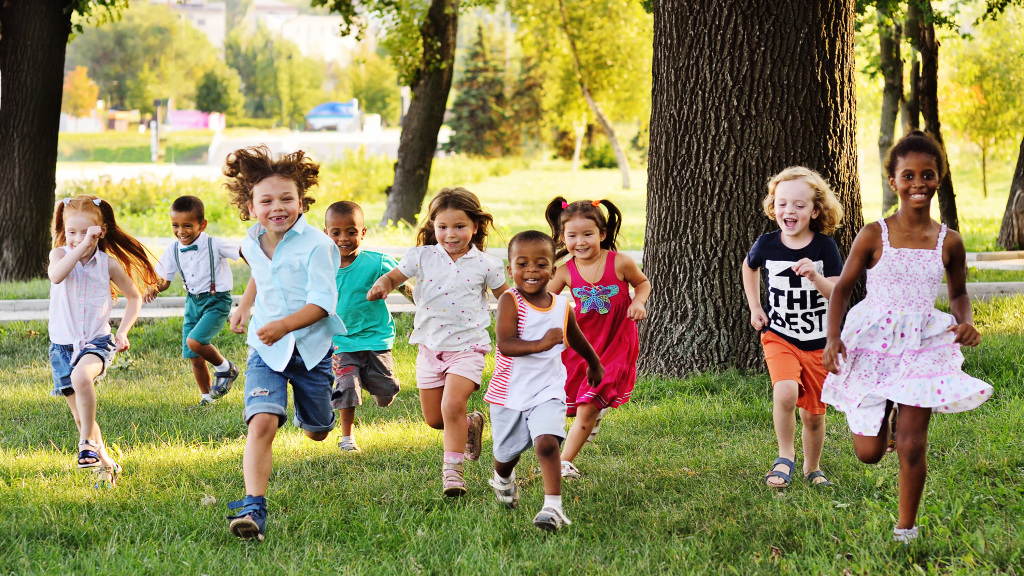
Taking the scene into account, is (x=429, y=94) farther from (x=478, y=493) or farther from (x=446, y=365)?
(x=478, y=493)

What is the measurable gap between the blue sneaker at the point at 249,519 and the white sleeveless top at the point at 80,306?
5.31 ft

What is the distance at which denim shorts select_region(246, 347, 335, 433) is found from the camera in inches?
168

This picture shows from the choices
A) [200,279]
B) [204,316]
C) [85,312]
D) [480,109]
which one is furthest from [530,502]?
[480,109]

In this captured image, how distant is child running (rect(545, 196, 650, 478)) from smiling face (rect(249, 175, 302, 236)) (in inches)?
57.0

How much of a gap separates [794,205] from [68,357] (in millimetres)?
3932

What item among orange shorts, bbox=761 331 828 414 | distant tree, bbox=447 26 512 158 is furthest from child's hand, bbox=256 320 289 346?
distant tree, bbox=447 26 512 158

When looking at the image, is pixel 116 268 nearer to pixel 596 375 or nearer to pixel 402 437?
pixel 402 437

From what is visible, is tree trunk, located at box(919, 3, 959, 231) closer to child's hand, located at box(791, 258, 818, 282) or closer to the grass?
the grass

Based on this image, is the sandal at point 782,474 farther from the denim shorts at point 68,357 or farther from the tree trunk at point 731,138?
the denim shorts at point 68,357

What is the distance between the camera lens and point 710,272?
689 cm

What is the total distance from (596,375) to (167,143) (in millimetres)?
40872

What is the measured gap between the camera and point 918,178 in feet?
12.7

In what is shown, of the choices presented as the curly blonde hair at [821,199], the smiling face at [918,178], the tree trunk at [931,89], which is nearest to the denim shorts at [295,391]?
the curly blonde hair at [821,199]

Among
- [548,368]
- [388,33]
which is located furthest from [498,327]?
[388,33]
